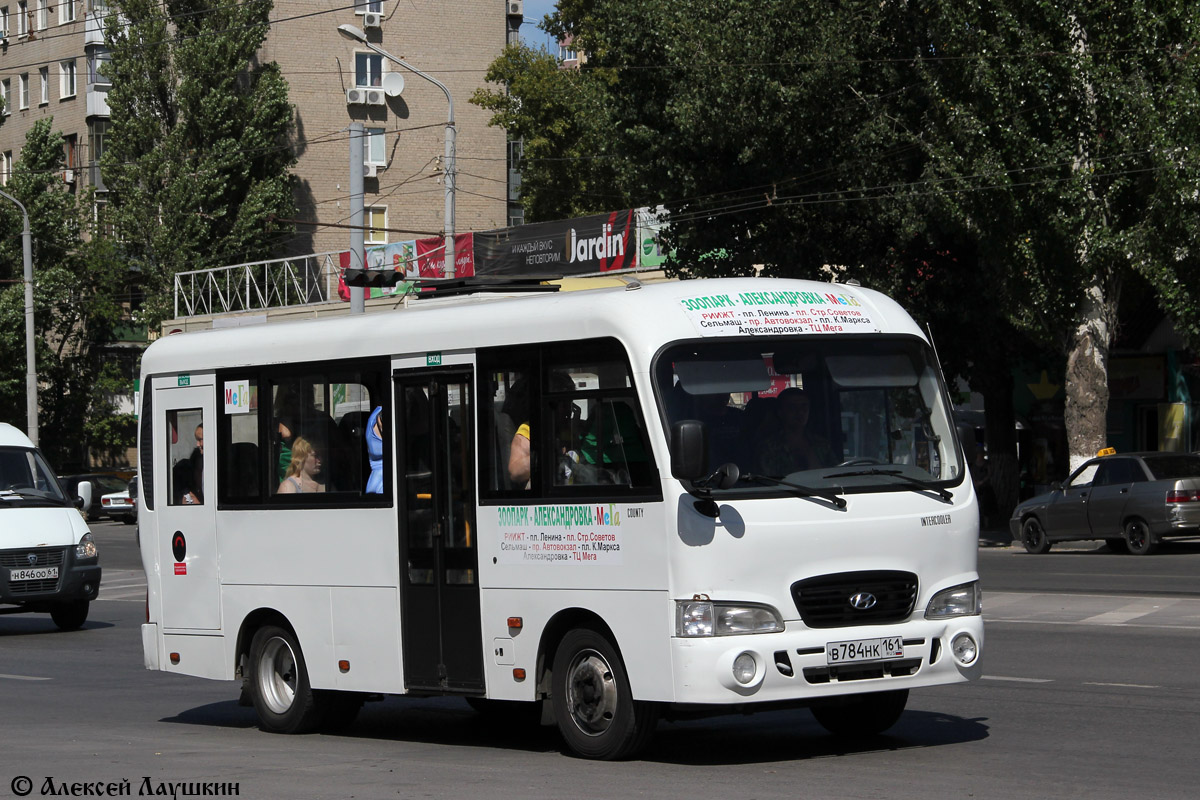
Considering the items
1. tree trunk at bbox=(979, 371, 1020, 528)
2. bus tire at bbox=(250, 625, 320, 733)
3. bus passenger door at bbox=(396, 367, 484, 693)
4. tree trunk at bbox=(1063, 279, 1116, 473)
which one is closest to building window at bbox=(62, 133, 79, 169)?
tree trunk at bbox=(979, 371, 1020, 528)

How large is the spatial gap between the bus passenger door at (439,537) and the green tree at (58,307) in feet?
159

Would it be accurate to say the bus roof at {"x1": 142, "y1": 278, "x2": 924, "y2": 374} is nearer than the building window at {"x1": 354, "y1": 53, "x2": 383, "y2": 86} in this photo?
Yes

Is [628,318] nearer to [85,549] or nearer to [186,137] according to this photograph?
[85,549]

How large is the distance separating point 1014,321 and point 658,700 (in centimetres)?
2462

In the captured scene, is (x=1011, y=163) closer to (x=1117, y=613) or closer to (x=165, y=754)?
(x=1117, y=613)

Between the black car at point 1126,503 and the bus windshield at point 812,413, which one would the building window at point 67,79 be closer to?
the black car at point 1126,503

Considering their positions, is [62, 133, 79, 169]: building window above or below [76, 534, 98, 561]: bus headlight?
above

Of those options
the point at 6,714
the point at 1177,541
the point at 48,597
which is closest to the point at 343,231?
the point at 1177,541

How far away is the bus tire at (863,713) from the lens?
32.2 ft

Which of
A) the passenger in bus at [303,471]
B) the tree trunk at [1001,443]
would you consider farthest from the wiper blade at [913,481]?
the tree trunk at [1001,443]

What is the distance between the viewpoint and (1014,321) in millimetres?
32156

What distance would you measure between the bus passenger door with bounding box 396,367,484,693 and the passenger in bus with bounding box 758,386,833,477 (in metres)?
1.87

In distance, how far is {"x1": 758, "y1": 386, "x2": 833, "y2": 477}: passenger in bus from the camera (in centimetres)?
906

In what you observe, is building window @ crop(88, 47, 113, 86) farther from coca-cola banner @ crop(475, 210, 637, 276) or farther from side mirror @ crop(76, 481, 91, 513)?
side mirror @ crop(76, 481, 91, 513)
